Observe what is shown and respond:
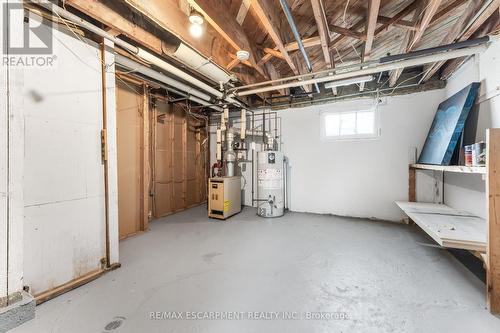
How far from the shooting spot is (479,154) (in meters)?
1.76

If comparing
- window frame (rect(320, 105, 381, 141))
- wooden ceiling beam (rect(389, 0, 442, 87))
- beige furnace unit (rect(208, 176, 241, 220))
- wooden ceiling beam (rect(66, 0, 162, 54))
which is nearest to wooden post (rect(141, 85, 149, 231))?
beige furnace unit (rect(208, 176, 241, 220))

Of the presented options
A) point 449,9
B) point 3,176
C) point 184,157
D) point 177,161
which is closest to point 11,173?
point 3,176

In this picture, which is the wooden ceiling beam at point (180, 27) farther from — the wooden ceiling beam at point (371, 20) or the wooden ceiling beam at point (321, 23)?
the wooden ceiling beam at point (371, 20)

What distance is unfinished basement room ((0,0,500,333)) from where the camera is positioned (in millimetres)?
1440

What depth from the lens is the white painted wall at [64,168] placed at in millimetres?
1595

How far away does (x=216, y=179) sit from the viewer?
3.92 meters

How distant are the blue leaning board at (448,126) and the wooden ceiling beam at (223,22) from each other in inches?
104

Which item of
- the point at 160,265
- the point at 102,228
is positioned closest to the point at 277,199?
the point at 160,265

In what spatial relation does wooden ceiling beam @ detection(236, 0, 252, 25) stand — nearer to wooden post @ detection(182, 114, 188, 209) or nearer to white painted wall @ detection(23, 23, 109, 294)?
white painted wall @ detection(23, 23, 109, 294)

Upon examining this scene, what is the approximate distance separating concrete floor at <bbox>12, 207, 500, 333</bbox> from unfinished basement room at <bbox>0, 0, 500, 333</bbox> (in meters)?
0.02

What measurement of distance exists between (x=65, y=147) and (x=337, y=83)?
3506 millimetres

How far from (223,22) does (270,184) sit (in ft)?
8.98

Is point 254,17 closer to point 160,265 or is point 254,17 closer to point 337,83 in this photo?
point 337,83

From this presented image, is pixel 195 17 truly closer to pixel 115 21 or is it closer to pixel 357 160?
pixel 115 21
